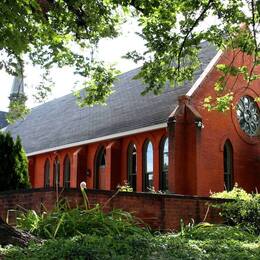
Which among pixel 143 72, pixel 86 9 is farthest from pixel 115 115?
pixel 86 9

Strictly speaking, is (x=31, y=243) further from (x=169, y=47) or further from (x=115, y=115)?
(x=115, y=115)

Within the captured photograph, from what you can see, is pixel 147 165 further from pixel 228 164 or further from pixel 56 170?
pixel 56 170

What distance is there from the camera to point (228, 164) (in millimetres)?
26094

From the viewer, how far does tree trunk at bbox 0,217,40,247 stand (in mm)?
6852

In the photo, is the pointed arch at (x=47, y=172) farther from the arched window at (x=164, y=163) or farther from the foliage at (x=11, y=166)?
the foliage at (x=11, y=166)

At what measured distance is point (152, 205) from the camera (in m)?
14.2

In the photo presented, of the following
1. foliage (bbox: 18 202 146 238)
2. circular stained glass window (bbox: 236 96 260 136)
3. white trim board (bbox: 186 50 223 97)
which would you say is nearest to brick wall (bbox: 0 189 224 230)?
foliage (bbox: 18 202 146 238)

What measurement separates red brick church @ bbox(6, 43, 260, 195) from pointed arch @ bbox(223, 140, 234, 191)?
0.05 meters

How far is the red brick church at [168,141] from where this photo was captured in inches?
924

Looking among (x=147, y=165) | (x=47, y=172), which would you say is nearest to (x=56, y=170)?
(x=47, y=172)

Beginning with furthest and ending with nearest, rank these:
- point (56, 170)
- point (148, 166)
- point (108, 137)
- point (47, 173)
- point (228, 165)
A: point (47, 173)
point (56, 170)
point (108, 137)
point (148, 166)
point (228, 165)

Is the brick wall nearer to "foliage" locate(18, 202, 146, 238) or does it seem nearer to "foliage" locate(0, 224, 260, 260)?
"foliage" locate(18, 202, 146, 238)

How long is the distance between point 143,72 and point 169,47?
1.37 metres

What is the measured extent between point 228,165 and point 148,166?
420cm
